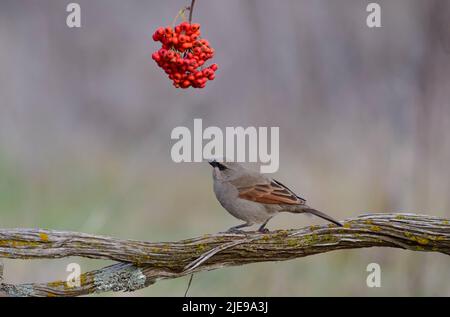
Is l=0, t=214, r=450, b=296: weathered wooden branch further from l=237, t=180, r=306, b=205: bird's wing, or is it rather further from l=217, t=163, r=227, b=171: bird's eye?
l=217, t=163, r=227, b=171: bird's eye

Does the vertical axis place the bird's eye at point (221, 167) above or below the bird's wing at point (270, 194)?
above

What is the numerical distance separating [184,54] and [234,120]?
4.42 m

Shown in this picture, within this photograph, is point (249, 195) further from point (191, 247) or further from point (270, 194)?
point (191, 247)

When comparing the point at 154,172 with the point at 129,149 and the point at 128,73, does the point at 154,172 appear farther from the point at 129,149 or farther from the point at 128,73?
the point at 128,73

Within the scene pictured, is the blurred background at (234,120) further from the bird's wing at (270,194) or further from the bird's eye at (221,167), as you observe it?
the bird's wing at (270,194)

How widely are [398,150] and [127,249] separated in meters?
3.93

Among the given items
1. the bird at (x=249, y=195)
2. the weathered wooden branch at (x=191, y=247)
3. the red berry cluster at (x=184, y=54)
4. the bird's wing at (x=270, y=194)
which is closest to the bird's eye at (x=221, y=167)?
the bird at (x=249, y=195)

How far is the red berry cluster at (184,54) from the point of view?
299cm

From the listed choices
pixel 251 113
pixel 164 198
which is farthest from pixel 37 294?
pixel 251 113

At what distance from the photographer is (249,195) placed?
404cm

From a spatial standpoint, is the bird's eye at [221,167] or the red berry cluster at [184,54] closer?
Answer: the red berry cluster at [184,54]

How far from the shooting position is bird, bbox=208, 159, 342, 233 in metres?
3.98

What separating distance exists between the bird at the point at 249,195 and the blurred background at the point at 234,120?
1382 mm

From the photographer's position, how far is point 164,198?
6.97 metres
